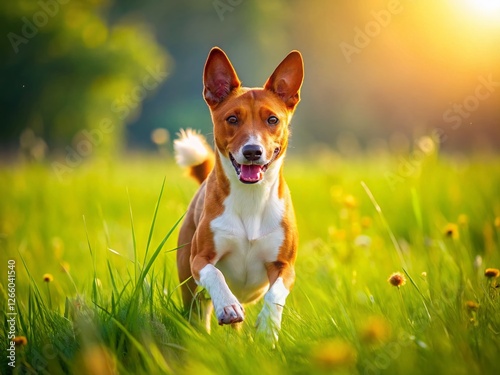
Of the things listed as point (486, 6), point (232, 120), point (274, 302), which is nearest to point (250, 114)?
point (232, 120)

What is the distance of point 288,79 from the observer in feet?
14.3

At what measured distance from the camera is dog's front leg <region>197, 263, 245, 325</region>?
3357 millimetres

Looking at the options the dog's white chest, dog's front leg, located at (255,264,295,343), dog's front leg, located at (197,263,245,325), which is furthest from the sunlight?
dog's front leg, located at (197,263,245,325)

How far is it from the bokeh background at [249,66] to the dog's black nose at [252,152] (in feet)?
12.6

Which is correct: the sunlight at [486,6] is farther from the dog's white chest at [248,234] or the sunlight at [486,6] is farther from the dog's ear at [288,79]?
the dog's white chest at [248,234]

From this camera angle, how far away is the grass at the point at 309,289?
280cm

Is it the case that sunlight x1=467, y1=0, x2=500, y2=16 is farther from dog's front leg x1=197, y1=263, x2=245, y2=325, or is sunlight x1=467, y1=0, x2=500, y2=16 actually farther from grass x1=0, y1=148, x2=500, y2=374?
dog's front leg x1=197, y1=263, x2=245, y2=325

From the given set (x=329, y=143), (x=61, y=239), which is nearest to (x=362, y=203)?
(x=61, y=239)

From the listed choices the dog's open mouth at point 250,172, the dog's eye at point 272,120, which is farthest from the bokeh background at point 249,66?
the dog's open mouth at point 250,172

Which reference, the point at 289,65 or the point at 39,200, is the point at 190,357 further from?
the point at 39,200

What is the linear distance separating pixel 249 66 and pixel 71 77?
6.52m

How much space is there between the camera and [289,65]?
4.33m

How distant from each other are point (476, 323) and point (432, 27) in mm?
8899

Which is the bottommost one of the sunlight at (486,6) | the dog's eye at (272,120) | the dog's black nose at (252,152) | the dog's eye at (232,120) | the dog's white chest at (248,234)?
the dog's white chest at (248,234)
